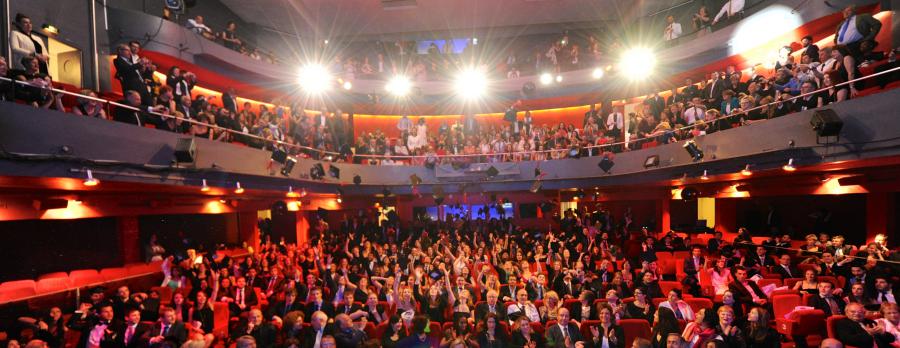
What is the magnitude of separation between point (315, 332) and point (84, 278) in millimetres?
5819

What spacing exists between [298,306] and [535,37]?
1741 cm

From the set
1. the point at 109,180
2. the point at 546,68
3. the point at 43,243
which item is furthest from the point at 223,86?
the point at 546,68

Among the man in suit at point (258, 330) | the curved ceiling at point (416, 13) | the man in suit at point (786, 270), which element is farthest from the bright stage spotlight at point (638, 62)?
the man in suit at point (258, 330)

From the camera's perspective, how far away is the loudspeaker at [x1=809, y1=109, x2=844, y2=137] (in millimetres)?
6875

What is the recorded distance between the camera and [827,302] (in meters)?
6.21

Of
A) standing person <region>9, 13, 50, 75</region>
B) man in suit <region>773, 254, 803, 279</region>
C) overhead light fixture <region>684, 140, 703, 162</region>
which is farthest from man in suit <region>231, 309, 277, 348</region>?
overhead light fixture <region>684, 140, 703, 162</region>

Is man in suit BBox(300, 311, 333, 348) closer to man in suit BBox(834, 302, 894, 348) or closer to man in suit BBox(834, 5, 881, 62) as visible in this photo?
man in suit BBox(834, 302, 894, 348)

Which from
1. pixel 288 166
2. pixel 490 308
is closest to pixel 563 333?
pixel 490 308

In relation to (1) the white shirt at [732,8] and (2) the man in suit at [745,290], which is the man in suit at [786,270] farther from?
(1) the white shirt at [732,8]

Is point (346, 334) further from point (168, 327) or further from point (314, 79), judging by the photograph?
point (314, 79)

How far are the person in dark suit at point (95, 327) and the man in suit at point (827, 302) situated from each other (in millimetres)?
9424

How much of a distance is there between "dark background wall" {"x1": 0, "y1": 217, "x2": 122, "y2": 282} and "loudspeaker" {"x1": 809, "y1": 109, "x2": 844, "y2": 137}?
46.7 ft

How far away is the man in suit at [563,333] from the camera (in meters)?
5.63

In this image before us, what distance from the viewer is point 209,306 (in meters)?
6.97
